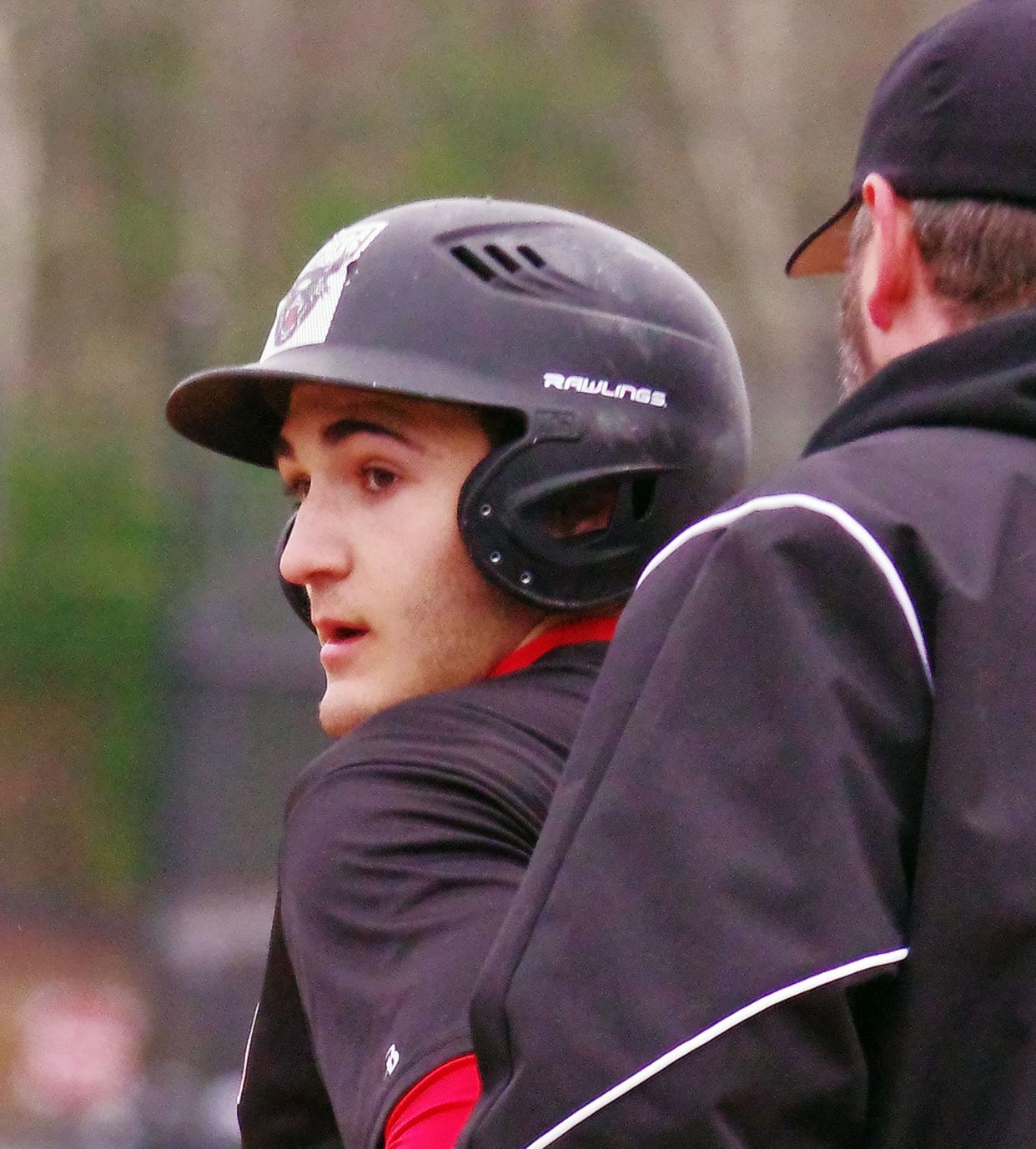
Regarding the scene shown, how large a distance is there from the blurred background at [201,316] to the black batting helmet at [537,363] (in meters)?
6.62

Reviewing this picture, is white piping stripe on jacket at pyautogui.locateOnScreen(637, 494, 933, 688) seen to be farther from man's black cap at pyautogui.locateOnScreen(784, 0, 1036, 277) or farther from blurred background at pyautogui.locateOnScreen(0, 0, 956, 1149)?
blurred background at pyautogui.locateOnScreen(0, 0, 956, 1149)

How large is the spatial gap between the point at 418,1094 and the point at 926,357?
2.69 ft

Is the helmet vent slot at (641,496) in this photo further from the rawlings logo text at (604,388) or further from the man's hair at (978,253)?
the man's hair at (978,253)

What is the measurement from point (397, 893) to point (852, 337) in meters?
0.72

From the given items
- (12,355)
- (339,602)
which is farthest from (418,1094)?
(12,355)

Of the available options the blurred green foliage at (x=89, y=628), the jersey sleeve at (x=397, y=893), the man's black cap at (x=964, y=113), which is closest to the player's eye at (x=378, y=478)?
the jersey sleeve at (x=397, y=893)

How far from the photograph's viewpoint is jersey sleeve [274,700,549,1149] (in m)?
2.03

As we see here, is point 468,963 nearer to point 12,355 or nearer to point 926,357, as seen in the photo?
point 926,357

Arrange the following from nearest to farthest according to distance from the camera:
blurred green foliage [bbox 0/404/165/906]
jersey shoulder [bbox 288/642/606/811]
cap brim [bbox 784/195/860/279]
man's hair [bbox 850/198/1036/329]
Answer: man's hair [bbox 850/198/1036/329], jersey shoulder [bbox 288/642/606/811], cap brim [bbox 784/195/860/279], blurred green foliage [bbox 0/404/165/906]

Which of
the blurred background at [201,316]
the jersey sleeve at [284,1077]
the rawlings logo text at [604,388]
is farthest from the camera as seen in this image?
the blurred background at [201,316]

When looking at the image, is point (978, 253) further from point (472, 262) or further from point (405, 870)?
point (472, 262)

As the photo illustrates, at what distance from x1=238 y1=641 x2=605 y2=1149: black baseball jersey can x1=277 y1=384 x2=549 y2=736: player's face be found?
0.18m

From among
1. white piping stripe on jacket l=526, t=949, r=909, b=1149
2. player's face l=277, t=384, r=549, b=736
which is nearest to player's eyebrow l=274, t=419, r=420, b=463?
player's face l=277, t=384, r=549, b=736

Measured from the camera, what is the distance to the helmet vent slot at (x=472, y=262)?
2764 millimetres
